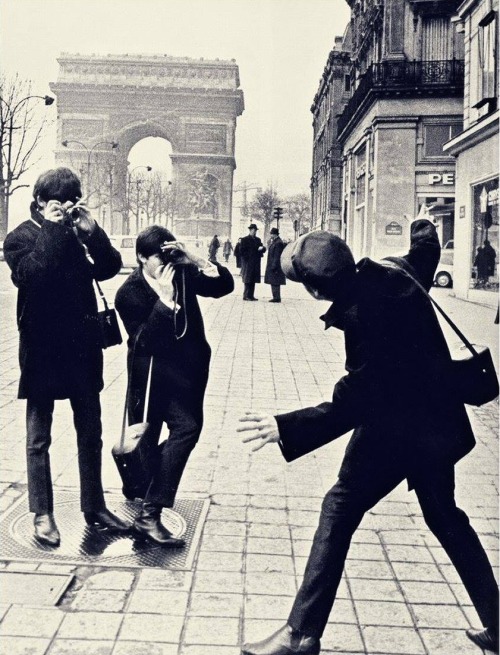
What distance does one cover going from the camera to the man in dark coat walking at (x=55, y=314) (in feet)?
12.2

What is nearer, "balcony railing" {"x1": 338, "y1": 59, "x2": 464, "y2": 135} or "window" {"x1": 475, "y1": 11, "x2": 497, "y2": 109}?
"window" {"x1": 475, "y1": 11, "x2": 497, "y2": 109}

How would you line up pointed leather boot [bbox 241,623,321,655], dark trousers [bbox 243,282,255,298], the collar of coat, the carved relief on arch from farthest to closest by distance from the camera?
the carved relief on arch < dark trousers [bbox 243,282,255,298] < pointed leather boot [bbox 241,623,321,655] < the collar of coat

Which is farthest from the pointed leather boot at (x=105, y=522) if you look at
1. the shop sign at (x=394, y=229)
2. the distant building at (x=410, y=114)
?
the distant building at (x=410, y=114)

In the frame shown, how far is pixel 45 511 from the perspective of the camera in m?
4.05

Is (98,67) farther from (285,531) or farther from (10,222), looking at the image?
(285,531)

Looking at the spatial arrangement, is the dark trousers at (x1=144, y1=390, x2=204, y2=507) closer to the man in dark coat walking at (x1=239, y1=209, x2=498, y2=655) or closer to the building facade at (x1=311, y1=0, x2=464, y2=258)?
the man in dark coat walking at (x1=239, y1=209, x2=498, y2=655)

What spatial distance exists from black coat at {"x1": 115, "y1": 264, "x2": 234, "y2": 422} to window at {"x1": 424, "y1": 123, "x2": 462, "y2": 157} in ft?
85.7

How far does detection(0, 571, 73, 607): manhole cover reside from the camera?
11.2 ft

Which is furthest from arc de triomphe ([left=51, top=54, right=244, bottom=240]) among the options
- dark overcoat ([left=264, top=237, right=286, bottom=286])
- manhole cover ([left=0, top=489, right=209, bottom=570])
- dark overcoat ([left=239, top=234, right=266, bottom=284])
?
dark overcoat ([left=264, top=237, right=286, bottom=286])

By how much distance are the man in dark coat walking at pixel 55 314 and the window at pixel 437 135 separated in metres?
26.4

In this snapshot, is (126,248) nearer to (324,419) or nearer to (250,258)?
(324,419)

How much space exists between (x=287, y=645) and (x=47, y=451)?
5.40 feet

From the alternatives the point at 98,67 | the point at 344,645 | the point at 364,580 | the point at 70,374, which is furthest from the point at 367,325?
the point at 98,67

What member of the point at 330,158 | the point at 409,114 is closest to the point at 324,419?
the point at 409,114
